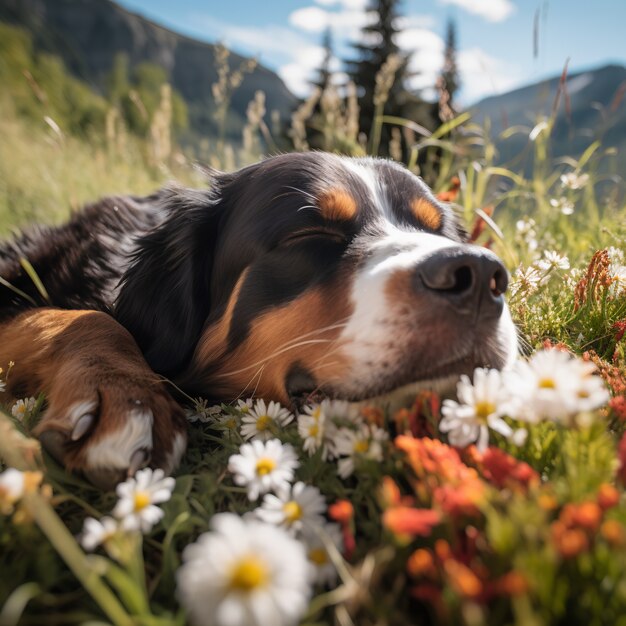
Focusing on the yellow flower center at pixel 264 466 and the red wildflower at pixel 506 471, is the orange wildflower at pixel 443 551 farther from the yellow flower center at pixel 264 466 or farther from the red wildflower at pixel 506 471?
the yellow flower center at pixel 264 466

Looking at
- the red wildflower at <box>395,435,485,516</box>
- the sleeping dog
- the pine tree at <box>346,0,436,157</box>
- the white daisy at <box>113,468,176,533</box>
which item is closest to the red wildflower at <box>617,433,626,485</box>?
the red wildflower at <box>395,435,485,516</box>

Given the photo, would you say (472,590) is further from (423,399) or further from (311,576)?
(423,399)

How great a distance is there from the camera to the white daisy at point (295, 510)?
112 centimetres

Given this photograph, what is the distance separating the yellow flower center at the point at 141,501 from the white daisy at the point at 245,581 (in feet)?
1.17

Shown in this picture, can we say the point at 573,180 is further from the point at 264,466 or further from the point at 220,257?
the point at 264,466

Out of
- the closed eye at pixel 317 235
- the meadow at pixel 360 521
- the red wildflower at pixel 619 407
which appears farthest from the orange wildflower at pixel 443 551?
the closed eye at pixel 317 235

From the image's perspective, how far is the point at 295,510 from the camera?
1.13 m

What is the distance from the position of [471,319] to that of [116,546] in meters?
1.18

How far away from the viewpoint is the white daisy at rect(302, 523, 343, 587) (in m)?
1.03

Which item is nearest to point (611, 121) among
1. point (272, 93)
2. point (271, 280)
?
point (271, 280)

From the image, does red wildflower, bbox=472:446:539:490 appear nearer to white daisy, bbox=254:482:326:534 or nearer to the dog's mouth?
white daisy, bbox=254:482:326:534

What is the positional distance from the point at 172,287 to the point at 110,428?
1.16 m

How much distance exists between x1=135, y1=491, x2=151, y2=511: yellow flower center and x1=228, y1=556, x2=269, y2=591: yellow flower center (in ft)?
1.44

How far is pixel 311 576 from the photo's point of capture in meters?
0.95
